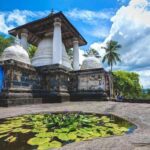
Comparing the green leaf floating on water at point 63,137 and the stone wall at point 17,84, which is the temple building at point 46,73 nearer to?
the stone wall at point 17,84

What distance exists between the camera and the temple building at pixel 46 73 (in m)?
A: 9.34

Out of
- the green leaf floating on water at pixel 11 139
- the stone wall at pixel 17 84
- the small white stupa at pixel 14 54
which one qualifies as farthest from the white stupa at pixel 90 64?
the green leaf floating on water at pixel 11 139

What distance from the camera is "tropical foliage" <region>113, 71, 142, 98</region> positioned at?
4159 cm

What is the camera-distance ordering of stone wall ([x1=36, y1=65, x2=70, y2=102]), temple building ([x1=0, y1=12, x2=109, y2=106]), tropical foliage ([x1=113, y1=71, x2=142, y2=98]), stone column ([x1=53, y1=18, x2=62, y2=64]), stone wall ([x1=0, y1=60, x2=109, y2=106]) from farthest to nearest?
tropical foliage ([x1=113, y1=71, x2=142, y2=98]) → stone column ([x1=53, y1=18, x2=62, y2=64]) → stone wall ([x1=36, y1=65, x2=70, y2=102]) → temple building ([x1=0, y1=12, x2=109, y2=106]) → stone wall ([x1=0, y1=60, x2=109, y2=106])

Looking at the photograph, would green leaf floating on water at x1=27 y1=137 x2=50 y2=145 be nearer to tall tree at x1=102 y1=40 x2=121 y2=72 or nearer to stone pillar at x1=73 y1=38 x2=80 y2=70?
stone pillar at x1=73 y1=38 x2=80 y2=70

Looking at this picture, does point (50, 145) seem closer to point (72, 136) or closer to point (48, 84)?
point (72, 136)

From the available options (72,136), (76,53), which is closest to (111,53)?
(76,53)

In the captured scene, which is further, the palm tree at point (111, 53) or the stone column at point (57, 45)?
the palm tree at point (111, 53)

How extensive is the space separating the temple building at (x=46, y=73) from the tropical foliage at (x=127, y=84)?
27646 millimetres

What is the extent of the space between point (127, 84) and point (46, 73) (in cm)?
3364

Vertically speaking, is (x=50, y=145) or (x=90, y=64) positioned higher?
(x=90, y=64)

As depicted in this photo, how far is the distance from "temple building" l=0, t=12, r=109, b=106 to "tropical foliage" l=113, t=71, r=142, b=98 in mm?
27646

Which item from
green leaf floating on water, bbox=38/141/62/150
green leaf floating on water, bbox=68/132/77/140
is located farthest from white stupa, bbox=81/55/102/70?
green leaf floating on water, bbox=38/141/62/150

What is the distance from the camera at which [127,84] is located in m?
42.3
